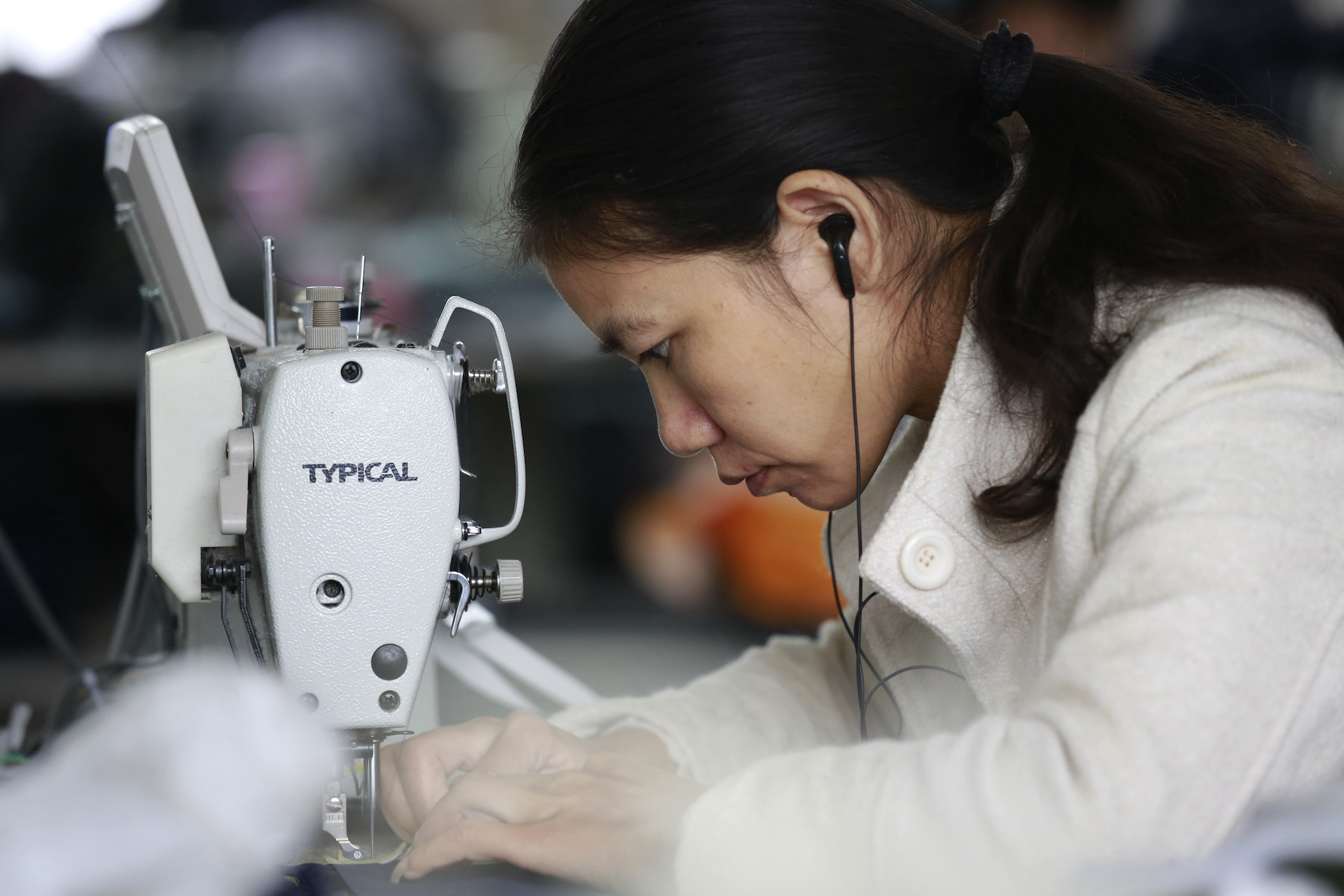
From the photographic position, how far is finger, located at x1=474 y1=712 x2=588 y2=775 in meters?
0.87

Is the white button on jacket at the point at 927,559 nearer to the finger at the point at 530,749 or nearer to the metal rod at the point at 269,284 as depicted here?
the finger at the point at 530,749

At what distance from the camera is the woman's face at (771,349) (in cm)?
90

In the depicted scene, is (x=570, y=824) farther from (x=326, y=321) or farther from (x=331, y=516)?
(x=326, y=321)

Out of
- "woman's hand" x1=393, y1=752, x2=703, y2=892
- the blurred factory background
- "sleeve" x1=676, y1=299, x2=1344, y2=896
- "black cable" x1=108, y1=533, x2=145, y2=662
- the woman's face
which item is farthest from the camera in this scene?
the blurred factory background

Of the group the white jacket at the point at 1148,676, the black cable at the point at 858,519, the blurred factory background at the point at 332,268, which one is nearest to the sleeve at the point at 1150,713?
the white jacket at the point at 1148,676

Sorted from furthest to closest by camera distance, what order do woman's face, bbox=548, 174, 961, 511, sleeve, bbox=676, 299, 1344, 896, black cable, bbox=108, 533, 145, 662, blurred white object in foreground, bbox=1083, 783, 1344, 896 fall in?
1. black cable, bbox=108, 533, 145, 662
2. woman's face, bbox=548, 174, 961, 511
3. sleeve, bbox=676, 299, 1344, 896
4. blurred white object in foreground, bbox=1083, 783, 1344, 896

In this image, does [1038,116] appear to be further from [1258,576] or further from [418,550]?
[418,550]

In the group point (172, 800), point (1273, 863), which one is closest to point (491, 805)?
point (172, 800)

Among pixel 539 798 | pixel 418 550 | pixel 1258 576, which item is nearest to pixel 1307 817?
pixel 1258 576

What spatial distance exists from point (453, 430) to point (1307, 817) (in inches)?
21.7

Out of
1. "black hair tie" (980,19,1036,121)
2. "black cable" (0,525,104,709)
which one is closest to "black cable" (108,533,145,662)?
"black cable" (0,525,104,709)

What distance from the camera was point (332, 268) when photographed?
2783 millimetres

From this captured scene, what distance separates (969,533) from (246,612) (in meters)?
0.50

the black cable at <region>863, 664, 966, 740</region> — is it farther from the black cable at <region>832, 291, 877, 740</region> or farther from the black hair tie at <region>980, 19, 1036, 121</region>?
the black hair tie at <region>980, 19, 1036, 121</region>
